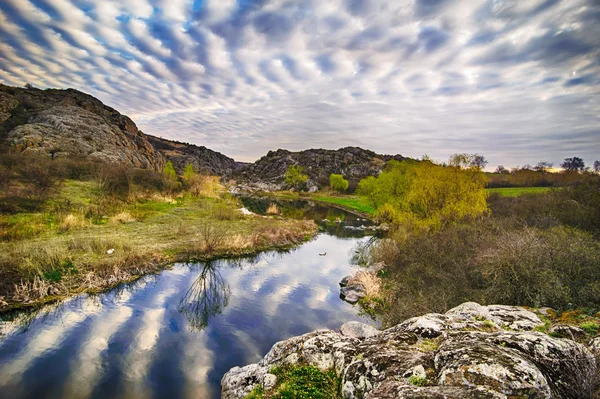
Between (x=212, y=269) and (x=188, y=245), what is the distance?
13.0 ft

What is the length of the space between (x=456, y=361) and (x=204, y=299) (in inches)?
553

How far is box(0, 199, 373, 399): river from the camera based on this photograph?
894cm

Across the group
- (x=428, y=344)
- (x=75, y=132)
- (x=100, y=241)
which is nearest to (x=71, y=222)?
(x=100, y=241)

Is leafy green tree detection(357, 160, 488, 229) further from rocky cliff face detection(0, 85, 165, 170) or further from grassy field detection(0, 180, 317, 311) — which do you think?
rocky cliff face detection(0, 85, 165, 170)

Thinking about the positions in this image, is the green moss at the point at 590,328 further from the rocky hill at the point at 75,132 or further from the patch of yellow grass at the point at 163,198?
the rocky hill at the point at 75,132

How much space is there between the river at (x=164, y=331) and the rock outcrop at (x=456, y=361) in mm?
3613

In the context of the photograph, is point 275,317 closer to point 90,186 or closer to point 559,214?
point 559,214

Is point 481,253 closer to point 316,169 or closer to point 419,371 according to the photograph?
point 419,371

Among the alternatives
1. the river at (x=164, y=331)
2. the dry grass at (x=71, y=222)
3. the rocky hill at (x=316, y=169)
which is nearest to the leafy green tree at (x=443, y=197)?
the river at (x=164, y=331)

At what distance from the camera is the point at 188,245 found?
22.2m

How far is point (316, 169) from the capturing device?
461 feet

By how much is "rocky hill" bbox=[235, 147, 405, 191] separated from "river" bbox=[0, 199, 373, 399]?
92200 millimetres

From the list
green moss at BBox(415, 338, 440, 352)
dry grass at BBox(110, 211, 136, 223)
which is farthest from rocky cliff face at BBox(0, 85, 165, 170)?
green moss at BBox(415, 338, 440, 352)

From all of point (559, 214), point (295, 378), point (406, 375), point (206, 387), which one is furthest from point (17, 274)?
point (559, 214)
